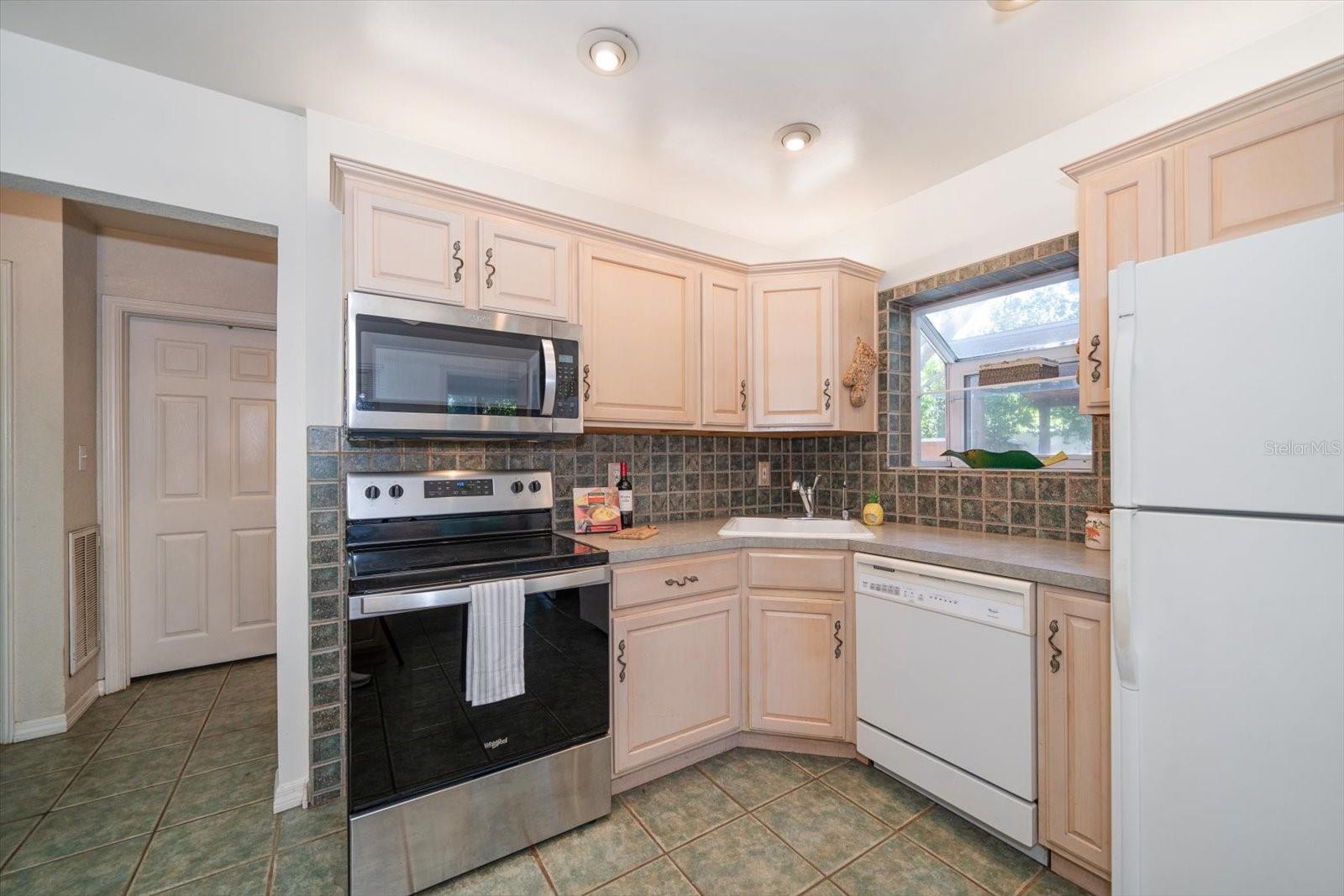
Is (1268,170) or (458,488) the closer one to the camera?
(1268,170)

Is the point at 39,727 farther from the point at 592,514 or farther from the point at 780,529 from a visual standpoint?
the point at 780,529

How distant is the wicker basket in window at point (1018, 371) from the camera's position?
7.48ft

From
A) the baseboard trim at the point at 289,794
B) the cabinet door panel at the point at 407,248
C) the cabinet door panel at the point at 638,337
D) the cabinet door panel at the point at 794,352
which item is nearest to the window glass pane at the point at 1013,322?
the cabinet door panel at the point at 794,352

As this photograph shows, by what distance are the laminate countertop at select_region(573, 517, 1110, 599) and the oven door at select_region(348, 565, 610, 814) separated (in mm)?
319

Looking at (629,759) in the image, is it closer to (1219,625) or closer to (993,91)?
(1219,625)

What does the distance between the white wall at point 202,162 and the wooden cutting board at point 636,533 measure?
117 cm

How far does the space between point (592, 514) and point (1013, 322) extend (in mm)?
2084

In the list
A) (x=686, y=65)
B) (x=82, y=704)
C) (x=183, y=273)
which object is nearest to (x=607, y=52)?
(x=686, y=65)

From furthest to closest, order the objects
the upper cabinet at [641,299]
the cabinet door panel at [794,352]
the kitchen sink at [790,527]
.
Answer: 1. the cabinet door panel at [794,352]
2. the kitchen sink at [790,527]
3. the upper cabinet at [641,299]

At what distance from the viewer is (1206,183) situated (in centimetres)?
155

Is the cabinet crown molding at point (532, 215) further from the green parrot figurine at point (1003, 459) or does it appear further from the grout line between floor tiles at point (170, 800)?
the grout line between floor tiles at point (170, 800)

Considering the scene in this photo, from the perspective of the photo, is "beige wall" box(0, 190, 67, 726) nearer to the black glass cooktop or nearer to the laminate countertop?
the black glass cooktop

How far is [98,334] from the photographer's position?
2887mm

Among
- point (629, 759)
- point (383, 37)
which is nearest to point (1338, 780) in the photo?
point (629, 759)
